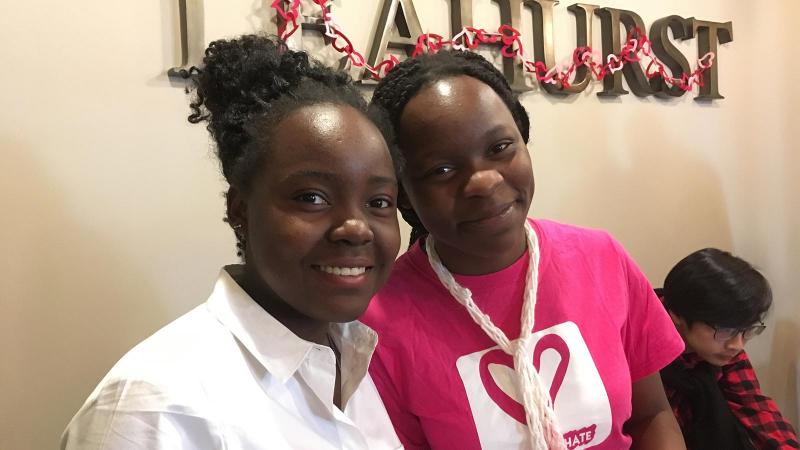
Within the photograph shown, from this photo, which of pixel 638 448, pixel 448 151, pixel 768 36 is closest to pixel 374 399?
pixel 448 151

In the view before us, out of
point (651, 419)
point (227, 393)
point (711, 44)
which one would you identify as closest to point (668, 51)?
point (711, 44)

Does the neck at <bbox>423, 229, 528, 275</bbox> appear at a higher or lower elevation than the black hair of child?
higher

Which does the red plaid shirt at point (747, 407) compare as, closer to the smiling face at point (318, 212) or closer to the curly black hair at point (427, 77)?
the curly black hair at point (427, 77)

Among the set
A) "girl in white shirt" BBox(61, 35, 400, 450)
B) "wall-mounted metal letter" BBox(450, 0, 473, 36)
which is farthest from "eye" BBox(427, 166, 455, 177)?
"wall-mounted metal letter" BBox(450, 0, 473, 36)

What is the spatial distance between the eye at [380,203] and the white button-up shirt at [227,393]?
0.55ft

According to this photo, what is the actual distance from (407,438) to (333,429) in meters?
0.21

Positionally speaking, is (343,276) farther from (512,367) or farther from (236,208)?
(512,367)

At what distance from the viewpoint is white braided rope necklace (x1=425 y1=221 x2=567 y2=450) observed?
2.47ft

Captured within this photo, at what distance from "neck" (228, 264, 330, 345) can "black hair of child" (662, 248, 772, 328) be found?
3.50 ft

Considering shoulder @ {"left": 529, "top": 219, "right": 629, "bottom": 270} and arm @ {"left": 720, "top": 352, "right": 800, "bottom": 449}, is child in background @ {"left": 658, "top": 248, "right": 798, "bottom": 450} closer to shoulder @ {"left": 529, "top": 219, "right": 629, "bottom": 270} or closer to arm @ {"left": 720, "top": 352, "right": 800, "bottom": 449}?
arm @ {"left": 720, "top": 352, "right": 800, "bottom": 449}

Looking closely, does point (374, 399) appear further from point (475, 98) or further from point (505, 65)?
point (505, 65)

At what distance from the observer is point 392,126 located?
29.7 inches

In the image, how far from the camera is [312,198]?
582mm

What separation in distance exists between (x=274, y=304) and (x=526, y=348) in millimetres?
360
